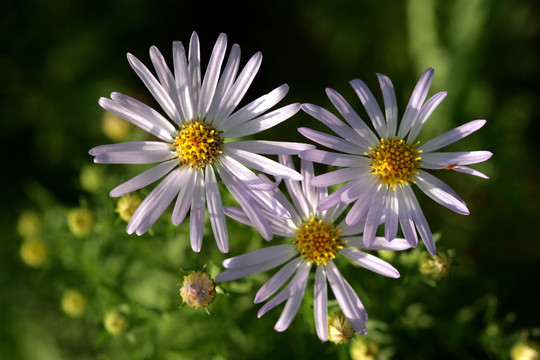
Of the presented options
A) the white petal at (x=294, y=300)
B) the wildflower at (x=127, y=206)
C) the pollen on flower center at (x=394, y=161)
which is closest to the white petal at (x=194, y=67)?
the wildflower at (x=127, y=206)

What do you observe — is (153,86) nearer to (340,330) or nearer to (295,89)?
(340,330)

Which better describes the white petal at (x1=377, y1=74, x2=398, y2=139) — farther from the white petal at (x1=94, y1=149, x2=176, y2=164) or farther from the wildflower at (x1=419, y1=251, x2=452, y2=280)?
the white petal at (x1=94, y1=149, x2=176, y2=164)

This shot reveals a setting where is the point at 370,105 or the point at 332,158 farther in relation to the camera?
the point at 370,105

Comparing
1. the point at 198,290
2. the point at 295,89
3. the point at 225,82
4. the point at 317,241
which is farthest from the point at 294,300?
the point at 295,89

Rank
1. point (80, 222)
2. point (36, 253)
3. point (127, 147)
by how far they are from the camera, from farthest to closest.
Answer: point (36, 253), point (80, 222), point (127, 147)

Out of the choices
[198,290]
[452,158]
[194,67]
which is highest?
[194,67]

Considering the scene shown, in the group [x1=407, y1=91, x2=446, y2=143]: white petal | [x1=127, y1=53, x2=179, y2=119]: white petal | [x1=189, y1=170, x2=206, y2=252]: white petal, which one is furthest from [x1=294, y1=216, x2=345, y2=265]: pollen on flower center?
[x1=127, y1=53, x2=179, y2=119]: white petal

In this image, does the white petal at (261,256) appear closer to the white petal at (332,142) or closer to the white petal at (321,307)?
the white petal at (321,307)

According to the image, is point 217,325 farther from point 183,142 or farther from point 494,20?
point 494,20
